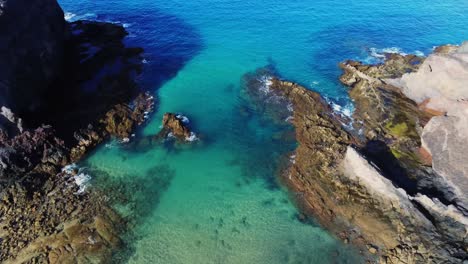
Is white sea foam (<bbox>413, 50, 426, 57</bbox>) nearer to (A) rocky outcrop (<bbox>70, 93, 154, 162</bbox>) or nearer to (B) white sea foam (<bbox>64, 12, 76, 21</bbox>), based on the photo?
(A) rocky outcrop (<bbox>70, 93, 154, 162</bbox>)

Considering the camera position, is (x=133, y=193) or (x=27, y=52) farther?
(x=27, y=52)

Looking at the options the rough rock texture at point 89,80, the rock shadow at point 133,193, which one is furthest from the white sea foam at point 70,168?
the rough rock texture at point 89,80

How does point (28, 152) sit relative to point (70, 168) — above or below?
above

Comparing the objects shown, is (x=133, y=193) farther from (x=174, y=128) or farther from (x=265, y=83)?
(x=265, y=83)

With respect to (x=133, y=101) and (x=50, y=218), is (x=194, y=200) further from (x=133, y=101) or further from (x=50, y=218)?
(x=133, y=101)

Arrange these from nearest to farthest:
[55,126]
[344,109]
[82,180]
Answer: [82,180] → [55,126] → [344,109]

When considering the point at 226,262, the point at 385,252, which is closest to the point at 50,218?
the point at 226,262

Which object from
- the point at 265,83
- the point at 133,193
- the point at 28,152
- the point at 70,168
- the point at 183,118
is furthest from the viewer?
the point at 265,83

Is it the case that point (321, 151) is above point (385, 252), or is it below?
above

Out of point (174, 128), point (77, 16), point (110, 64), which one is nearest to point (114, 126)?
point (174, 128)
